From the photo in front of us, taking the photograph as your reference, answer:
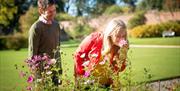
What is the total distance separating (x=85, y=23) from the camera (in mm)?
3562

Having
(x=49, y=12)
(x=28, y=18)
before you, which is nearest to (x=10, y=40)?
(x=28, y=18)

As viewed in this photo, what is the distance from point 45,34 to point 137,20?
4.28 ft

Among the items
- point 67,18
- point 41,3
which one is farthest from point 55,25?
point 67,18

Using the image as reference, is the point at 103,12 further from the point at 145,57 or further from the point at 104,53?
the point at 104,53

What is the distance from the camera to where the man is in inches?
94.8

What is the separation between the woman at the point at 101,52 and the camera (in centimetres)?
223

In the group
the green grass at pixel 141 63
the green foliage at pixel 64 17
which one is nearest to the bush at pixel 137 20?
the green grass at pixel 141 63

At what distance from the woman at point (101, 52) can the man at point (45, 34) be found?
0.57ft

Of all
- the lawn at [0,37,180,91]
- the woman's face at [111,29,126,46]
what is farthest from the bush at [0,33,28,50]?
the woman's face at [111,29,126,46]

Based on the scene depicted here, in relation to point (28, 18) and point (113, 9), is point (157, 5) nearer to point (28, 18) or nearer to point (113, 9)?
point (113, 9)

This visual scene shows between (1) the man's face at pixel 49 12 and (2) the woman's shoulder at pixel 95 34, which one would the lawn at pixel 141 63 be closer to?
(1) the man's face at pixel 49 12

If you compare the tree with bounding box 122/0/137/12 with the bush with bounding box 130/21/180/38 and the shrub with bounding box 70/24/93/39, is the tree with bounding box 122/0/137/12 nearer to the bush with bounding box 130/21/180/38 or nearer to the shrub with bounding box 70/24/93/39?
the bush with bounding box 130/21/180/38

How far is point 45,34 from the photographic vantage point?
2445mm

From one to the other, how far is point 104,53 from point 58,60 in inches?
11.6
